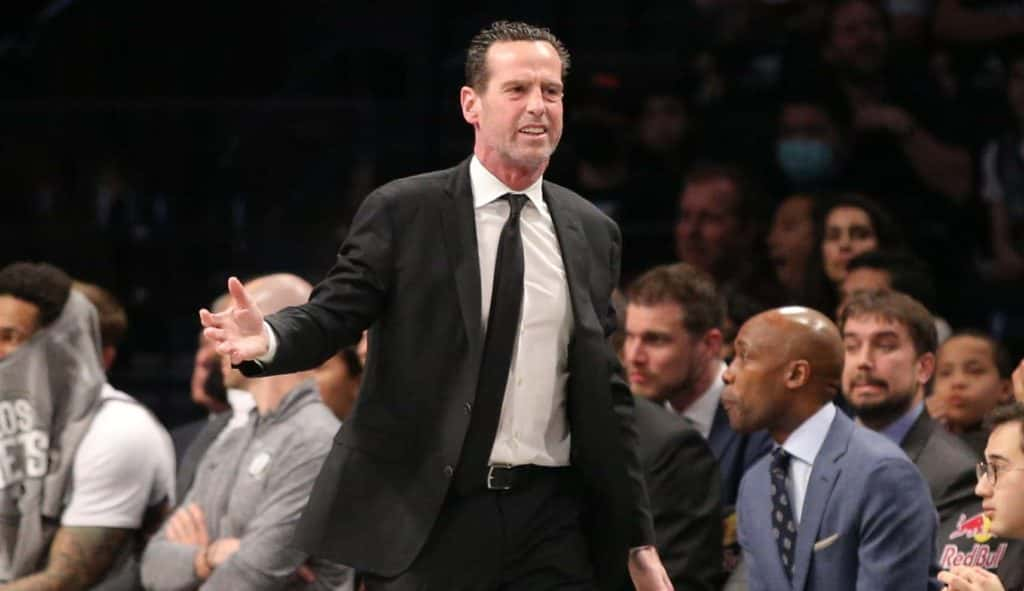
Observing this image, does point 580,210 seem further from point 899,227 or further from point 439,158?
point 439,158

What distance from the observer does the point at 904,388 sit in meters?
4.95

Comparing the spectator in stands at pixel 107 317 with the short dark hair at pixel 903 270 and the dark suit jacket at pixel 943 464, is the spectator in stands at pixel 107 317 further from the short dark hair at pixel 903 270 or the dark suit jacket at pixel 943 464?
the dark suit jacket at pixel 943 464

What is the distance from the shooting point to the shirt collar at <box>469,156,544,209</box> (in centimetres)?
366

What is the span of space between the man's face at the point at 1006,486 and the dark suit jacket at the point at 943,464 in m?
0.81

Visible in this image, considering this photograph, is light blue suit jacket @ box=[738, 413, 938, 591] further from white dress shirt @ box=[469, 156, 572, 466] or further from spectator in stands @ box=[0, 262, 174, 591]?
spectator in stands @ box=[0, 262, 174, 591]

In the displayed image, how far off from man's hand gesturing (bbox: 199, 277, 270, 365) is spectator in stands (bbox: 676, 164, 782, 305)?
363 centimetres

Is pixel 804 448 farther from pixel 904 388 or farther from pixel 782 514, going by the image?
pixel 904 388

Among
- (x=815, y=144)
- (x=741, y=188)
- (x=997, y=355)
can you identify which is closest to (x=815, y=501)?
(x=997, y=355)

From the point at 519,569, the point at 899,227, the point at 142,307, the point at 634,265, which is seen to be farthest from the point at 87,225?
the point at 519,569

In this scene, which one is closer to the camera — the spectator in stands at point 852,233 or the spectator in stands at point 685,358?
the spectator in stands at point 685,358

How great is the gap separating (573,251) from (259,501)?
1.63 metres

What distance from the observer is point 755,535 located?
4.50 m

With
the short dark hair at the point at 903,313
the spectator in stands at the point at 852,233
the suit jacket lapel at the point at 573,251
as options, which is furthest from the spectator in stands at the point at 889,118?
the suit jacket lapel at the point at 573,251

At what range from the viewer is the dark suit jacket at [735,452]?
5.19m
